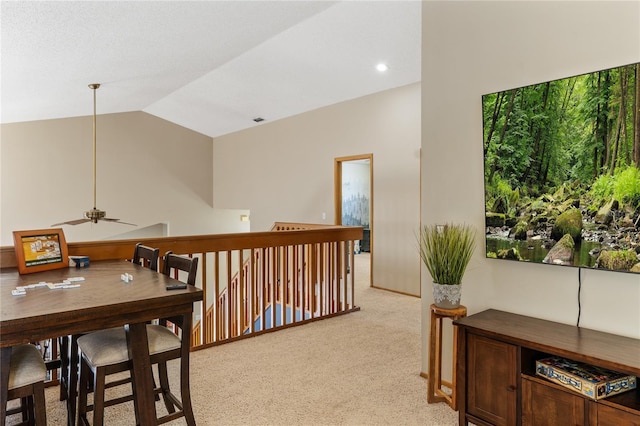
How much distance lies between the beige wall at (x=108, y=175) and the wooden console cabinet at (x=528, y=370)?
7707mm

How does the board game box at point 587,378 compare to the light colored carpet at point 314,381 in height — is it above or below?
above

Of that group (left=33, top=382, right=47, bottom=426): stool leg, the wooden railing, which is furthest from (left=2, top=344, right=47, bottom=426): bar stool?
the wooden railing

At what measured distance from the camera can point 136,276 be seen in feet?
7.25

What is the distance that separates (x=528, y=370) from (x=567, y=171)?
3.36ft

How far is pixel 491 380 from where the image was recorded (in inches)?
80.7

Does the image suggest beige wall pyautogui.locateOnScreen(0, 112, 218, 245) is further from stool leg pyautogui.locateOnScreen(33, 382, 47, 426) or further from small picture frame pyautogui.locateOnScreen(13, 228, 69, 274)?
stool leg pyautogui.locateOnScreen(33, 382, 47, 426)

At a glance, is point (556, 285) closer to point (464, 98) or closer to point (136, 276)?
point (464, 98)

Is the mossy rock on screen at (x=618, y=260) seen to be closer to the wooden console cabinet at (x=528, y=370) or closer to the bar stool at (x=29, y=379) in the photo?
the wooden console cabinet at (x=528, y=370)

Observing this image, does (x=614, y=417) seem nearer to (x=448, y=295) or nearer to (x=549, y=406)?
(x=549, y=406)

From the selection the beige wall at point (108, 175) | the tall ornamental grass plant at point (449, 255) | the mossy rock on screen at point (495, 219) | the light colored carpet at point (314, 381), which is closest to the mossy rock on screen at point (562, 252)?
the mossy rock on screen at point (495, 219)

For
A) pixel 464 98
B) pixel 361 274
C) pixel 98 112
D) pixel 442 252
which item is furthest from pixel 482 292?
pixel 98 112

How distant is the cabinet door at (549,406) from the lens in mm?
1726

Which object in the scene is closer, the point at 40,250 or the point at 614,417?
the point at 614,417

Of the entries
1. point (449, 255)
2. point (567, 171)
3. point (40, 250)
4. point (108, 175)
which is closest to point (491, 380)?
point (449, 255)
